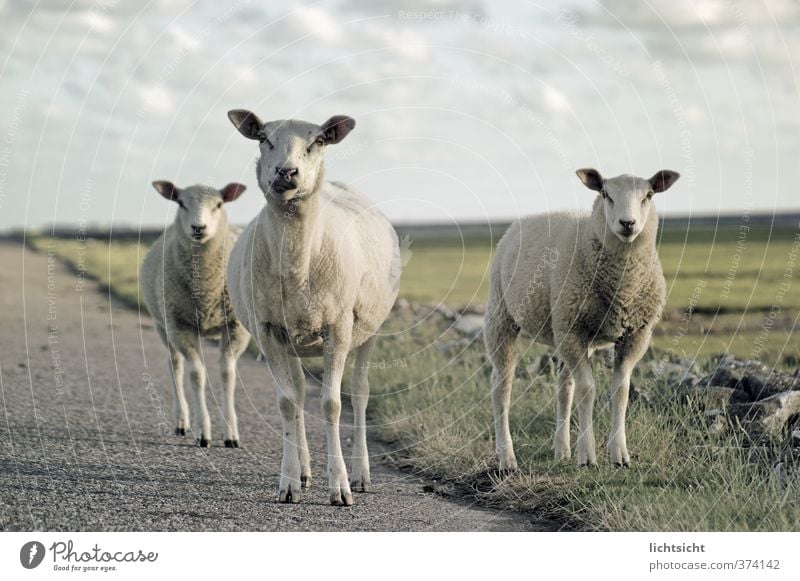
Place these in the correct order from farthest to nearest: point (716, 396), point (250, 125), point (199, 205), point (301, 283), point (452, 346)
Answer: point (452, 346), point (199, 205), point (716, 396), point (301, 283), point (250, 125)

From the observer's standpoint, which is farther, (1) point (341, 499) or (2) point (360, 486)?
(2) point (360, 486)

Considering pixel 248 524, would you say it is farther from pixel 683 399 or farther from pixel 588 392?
pixel 683 399

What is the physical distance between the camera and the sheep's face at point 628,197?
8.21 metres

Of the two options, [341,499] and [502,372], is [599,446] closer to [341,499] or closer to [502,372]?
[502,372]

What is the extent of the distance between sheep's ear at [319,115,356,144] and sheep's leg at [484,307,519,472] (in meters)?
2.85

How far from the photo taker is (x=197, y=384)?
10602 millimetres

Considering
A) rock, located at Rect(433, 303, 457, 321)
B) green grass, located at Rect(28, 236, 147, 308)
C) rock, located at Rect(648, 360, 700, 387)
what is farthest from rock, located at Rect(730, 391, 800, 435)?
green grass, located at Rect(28, 236, 147, 308)

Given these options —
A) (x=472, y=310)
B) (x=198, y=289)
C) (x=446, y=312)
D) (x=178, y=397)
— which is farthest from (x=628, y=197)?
(x=472, y=310)

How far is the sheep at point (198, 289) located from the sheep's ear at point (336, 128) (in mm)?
3179

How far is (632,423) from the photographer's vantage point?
Result: 9.25 metres

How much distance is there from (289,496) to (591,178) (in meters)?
3.76

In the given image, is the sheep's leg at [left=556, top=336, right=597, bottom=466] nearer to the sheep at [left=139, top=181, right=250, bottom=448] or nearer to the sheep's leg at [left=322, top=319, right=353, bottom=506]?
the sheep's leg at [left=322, top=319, right=353, bottom=506]

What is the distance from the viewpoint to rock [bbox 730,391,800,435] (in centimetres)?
878

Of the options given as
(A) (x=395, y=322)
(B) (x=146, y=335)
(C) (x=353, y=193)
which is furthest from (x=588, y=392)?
(B) (x=146, y=335)
